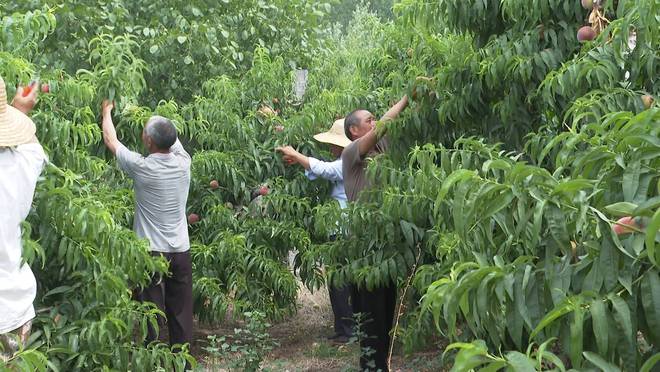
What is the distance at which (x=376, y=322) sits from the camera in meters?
5.32

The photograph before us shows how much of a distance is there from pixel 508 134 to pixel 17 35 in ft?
7.31

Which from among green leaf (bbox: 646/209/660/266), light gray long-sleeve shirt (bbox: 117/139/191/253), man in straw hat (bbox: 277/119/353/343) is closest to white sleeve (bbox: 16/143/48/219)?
light gray long-sleeve shirt (bbox: 117/139/191/253)

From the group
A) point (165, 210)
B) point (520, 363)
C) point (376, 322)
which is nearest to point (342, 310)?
point (376, 322)

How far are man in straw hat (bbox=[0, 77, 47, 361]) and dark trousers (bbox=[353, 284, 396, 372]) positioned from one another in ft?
7.11

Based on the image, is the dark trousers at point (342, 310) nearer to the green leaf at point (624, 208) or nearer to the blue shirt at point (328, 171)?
the blue shirt at point (328, 171)

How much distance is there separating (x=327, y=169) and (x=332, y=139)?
0.22m

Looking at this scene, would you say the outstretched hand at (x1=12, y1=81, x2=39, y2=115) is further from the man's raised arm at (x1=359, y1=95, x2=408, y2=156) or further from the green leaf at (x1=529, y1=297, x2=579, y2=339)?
the green leaf at (x1=529, y1=297, x2=579, y2=339)

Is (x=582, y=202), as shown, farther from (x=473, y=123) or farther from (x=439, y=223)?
(x=473, y=123)

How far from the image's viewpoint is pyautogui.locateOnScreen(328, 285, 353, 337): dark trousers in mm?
6785

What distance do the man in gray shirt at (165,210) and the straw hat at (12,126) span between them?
1577 mm

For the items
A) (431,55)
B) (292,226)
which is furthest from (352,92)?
(431,55)

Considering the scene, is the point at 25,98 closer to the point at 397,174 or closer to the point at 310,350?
the point at 397,174

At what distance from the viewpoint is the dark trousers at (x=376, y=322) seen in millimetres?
5305

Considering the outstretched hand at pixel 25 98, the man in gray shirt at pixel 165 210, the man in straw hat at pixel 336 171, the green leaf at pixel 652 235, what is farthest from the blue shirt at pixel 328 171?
the green leaf at pixel 652 235
